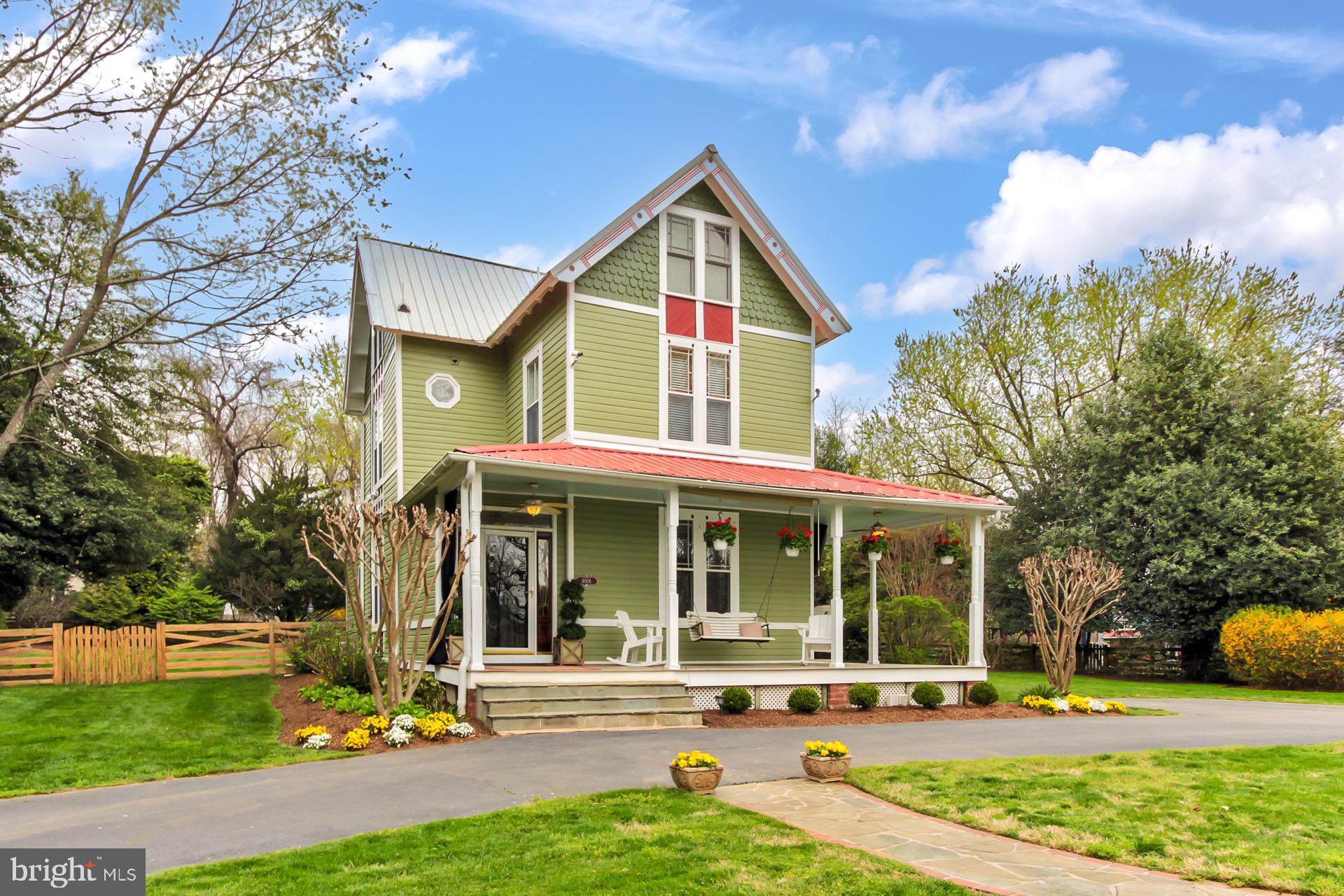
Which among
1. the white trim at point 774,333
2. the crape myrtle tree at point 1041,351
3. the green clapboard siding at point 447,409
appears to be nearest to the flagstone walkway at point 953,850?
the white trim at point 774,333

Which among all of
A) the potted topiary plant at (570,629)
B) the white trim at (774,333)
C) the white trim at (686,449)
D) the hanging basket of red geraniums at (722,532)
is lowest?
the potted topiary plant at (570,629)

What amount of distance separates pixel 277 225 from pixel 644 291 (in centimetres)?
743

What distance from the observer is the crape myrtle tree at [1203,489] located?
22.2 m

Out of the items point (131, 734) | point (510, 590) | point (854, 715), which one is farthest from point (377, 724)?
point (854, 715)

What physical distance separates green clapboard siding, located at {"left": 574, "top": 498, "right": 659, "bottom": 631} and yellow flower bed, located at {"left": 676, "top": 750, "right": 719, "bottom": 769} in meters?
7.37

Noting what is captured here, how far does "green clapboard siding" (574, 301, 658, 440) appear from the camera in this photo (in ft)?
51.6

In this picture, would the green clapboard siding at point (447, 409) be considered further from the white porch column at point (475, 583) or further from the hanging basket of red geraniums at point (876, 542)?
the hanging basket of red geraniums at point (876, 542)

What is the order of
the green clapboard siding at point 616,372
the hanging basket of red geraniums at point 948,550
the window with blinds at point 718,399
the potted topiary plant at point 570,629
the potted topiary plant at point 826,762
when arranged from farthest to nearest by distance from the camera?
the window with blinds at point 718,399, the hanging basket of red geraniums at point 948,550, the green clapboard siding at point 616,372, the potted topiary plant at point 570,629, the potted topiary plant at point 826,762

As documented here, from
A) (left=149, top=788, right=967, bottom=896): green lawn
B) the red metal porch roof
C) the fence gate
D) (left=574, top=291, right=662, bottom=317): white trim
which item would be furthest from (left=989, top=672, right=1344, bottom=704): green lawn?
the fence gate

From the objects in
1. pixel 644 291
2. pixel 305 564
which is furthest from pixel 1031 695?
pixel 305 564

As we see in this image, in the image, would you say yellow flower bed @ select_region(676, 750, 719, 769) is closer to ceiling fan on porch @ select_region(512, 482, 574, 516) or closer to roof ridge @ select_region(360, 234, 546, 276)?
ceiling fan on porch @ select_region(512, 482, 574, 516)

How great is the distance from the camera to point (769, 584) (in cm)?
1694

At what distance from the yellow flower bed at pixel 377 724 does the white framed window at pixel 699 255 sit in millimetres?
8667

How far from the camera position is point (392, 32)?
17.6 m
